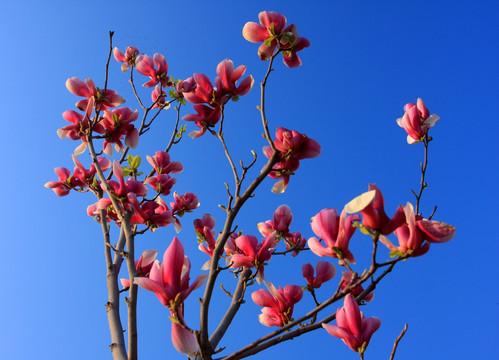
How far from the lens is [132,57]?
10.2ft

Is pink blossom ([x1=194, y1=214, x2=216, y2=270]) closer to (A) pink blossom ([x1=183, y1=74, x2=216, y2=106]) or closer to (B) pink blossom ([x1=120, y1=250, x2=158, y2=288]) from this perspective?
(B) pink blossom ([x1=120, y1=250, x2=158, y2=288])

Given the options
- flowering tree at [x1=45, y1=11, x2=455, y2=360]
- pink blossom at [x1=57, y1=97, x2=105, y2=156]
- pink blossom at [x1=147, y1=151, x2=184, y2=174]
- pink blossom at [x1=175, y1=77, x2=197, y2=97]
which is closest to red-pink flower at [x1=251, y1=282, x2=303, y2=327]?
flowering tree at [x1=45, y1=11, x2=455, y2=360]

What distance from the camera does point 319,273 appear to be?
185 cm

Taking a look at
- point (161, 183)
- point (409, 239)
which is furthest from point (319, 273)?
point (161, 183)

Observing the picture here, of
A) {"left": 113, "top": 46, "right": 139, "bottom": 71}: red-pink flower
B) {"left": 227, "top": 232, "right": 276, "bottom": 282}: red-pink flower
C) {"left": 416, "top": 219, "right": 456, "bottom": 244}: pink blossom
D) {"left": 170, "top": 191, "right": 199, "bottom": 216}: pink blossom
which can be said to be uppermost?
{"left": 113, "top": 46, "right": 139, "bottom": 71}: red-pink flower

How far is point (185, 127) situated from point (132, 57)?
79cm

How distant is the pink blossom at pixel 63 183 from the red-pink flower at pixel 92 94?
39 cm

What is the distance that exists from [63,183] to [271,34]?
1.42 metres

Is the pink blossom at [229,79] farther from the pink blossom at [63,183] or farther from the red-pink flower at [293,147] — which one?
the pink blossom at [63,183]

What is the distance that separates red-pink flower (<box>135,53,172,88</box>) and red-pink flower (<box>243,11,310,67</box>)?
1.12 metres

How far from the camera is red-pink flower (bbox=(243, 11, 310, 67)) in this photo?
177cm

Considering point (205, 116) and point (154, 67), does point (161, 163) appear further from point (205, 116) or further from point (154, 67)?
point (154, 67)

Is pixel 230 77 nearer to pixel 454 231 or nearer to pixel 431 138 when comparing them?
pixel 454 231

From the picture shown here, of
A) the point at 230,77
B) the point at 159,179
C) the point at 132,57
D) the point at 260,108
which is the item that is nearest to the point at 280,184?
the point at 260,108
